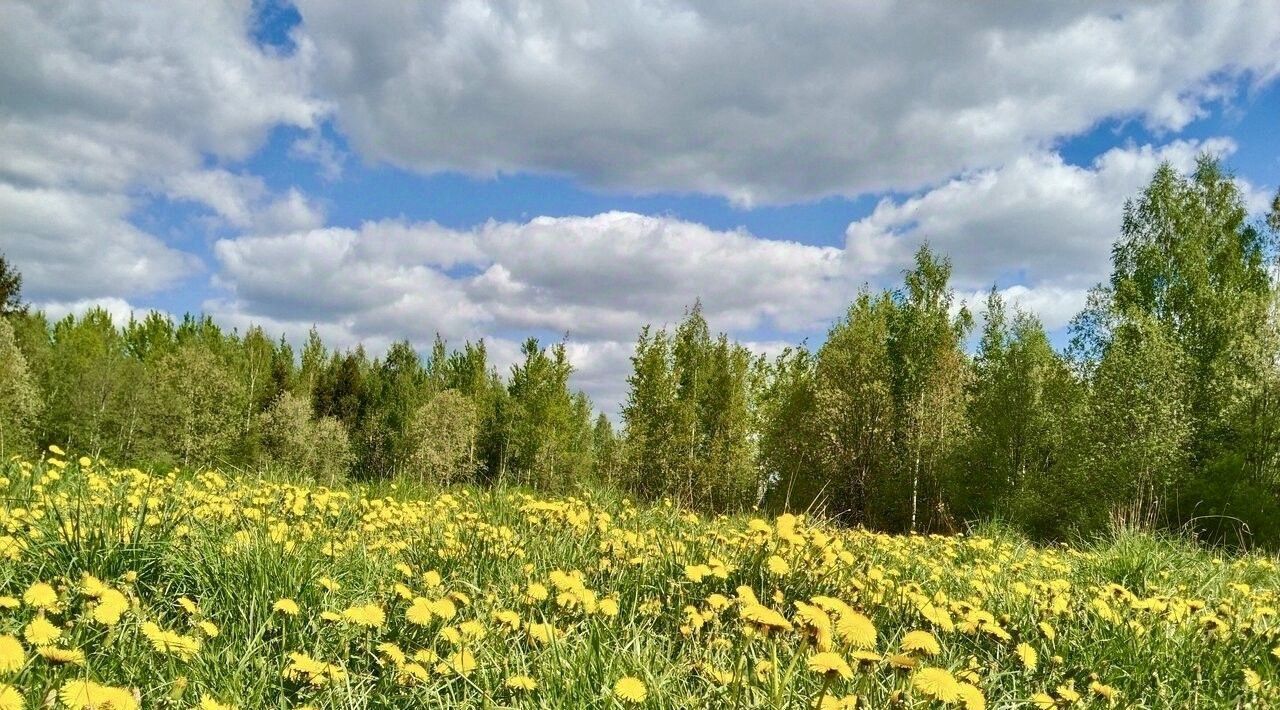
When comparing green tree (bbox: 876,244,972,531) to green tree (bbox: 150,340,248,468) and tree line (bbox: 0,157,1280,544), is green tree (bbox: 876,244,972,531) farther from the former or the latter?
green tree (bbox: 150,340,248,468)

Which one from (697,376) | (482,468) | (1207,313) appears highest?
(1207,313)

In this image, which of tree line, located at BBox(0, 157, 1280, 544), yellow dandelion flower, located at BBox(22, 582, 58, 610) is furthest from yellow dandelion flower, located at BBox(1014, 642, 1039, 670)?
tree line, located at BBox(0, 157, 1280, 544)

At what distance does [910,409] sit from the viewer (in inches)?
1369

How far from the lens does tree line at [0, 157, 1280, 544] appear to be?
2606 cm

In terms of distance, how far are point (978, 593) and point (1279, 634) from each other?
141 centimetres

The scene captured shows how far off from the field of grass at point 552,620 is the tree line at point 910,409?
13.4m

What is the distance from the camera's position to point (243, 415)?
4962cm

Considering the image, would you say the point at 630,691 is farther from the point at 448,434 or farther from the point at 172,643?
the point at 448,434

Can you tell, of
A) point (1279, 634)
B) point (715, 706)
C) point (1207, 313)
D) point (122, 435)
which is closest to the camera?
point (715, 706)

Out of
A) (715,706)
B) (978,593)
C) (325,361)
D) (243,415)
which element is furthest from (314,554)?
(325,361)

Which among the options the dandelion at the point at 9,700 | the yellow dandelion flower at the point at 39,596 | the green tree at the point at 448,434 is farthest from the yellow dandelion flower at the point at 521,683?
the green tree at the point at 448,434

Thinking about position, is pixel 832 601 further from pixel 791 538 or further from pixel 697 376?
pixel 697 376

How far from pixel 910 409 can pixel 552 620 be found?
3358 cm

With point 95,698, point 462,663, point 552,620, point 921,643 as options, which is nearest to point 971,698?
point 921,643
